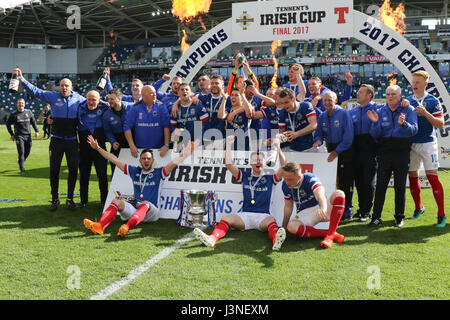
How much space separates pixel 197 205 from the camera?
5.86m

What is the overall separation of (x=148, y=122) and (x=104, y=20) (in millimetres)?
40914

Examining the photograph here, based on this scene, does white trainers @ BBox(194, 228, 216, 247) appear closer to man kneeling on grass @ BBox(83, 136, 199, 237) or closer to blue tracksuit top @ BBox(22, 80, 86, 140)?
man kneeling on grass @ BBox(83, 136, 199, 237)

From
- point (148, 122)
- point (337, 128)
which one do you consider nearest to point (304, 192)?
point (337, 128)

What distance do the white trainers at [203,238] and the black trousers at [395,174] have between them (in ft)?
8.28

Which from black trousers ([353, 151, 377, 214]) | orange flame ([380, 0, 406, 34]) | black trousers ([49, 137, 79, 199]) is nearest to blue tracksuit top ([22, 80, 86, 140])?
black trousers ([49, 137, 79, 199])

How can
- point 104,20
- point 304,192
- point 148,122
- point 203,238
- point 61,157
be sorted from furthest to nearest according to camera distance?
point 104,20 → point 61,157 → point 148,122 → point 304,192 → point 203,238

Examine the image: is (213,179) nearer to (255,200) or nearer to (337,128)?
(255,200)

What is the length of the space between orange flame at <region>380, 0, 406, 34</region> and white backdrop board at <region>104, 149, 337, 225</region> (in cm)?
3121

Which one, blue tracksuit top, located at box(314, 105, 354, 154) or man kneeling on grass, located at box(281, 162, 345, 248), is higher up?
blue tracksuit top, located at box(314, 105, 354, 154)

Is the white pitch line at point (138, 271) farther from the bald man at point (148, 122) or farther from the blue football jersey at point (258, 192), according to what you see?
the bald man at point (148, 122)

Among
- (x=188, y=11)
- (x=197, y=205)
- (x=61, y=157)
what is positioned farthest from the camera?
(x=188, y=11)

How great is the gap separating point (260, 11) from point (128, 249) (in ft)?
20.8

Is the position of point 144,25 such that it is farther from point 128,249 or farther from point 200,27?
point 128,249

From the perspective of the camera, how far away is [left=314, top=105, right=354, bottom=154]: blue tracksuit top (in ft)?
19.3
